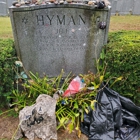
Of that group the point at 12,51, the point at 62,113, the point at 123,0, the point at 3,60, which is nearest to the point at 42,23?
the point at 12,51

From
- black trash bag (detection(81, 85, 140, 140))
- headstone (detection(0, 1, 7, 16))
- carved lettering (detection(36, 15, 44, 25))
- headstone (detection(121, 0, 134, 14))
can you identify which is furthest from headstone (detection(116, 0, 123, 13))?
black trash bag (detection(81, 85, 140, 140))

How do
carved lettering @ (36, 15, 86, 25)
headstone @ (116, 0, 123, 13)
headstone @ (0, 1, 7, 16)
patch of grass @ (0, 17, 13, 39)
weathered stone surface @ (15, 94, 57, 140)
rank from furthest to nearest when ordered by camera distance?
1. headstone @ (116, 0, 123, 13)
2. headstone @ (0, 1, 7, 16)
3. patch of grass @ (0, 17, 13, 39)
4. carved lettering @ (36, 15, 86, 25)
5. weathered stone surface @ (15, 94, 57, 140)

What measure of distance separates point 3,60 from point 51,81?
81cm

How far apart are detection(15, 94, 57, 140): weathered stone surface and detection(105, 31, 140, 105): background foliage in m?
1.02

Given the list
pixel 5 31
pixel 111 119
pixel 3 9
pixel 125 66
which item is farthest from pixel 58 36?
pixel 3 9

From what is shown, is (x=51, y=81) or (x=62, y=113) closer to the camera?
(x=62, y=113)

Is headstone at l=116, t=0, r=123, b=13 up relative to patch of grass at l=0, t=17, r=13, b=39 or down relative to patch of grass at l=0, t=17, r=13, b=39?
up

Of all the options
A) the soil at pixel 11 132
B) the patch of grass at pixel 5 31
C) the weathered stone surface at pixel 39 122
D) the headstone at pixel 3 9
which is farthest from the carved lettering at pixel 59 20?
the headstone at pixel 3 9

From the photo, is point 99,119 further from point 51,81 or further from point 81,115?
point 51,81

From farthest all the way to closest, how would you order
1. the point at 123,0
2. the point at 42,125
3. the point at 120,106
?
the point at 123,0 < the point at 120,106 < the point at 42,125

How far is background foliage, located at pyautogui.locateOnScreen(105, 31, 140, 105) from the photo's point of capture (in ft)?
8.54

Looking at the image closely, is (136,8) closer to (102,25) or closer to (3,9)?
(3,9)

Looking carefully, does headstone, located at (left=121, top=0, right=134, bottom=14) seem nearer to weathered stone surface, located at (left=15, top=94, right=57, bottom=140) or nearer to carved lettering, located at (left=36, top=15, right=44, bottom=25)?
carved lettering, located at (left=36, top=15, right=44, bottom=25)

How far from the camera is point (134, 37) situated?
3.05 meters
